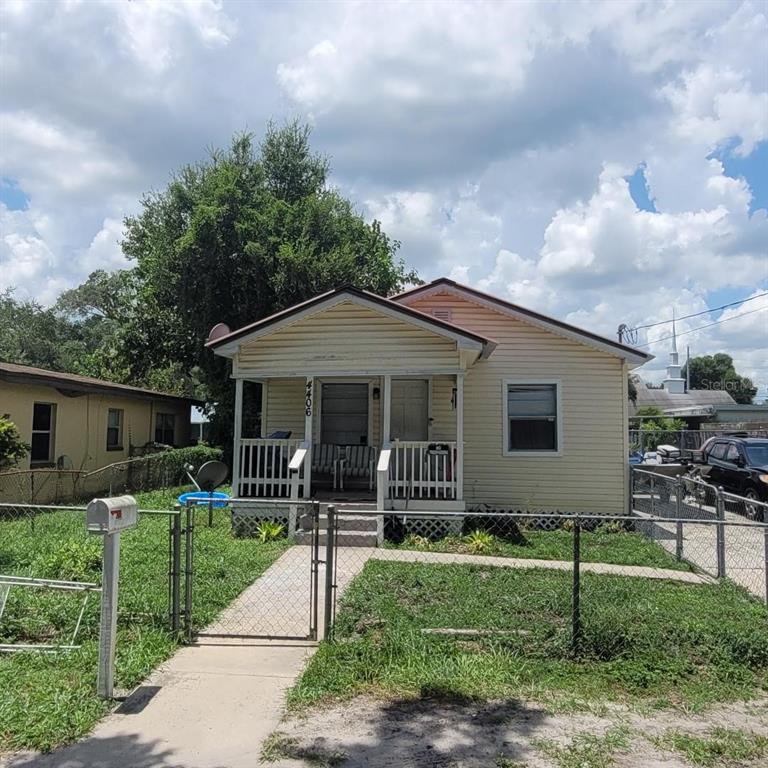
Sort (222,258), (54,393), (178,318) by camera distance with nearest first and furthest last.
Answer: (54,393) → (222,258) → (178,318)

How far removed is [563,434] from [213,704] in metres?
9.71

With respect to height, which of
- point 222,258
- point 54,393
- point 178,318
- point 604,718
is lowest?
point 604,718

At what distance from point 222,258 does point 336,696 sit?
61.1 ft

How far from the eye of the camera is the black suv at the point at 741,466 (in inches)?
577

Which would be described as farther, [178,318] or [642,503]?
[178,318]

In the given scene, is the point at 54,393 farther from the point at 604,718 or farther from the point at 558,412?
the point at 604,718

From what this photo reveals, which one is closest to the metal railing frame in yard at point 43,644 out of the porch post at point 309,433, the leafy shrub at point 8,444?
the porch post at point 309,433

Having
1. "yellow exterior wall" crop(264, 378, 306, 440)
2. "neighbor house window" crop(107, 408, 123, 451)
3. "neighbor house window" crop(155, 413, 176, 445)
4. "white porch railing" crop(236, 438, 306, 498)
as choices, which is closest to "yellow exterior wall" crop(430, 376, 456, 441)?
"yellow exterior wall" crop(264, 378, 306, 440)

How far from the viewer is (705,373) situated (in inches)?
3814

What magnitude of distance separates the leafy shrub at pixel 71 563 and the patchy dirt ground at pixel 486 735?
420 centimetres

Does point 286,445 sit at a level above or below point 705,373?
below

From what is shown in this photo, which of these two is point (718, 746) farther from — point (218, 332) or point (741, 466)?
point (741, 466)

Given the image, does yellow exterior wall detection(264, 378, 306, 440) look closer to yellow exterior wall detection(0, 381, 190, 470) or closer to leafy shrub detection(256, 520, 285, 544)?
leafy shrub detection(256, 520, 285, 544)

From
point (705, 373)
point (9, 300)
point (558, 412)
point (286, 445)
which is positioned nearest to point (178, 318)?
point (286, 445)
